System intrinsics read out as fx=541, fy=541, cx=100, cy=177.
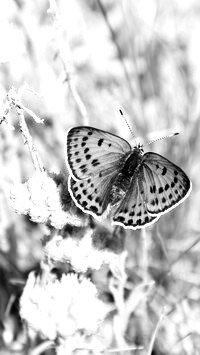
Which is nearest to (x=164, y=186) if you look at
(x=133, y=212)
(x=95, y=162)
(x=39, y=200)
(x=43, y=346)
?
(x=133, y=212)

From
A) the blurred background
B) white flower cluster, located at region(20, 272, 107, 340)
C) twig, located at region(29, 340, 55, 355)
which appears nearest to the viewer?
white flower cluster, located at region(20, 272, 107, 340)

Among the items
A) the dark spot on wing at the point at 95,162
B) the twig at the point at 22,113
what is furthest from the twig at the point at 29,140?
the dark spot on wing at the point at 95,162

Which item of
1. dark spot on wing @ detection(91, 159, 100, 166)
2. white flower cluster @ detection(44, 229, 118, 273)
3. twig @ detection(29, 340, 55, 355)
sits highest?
dark spot on wing @ detection(91, 159, 100, 166)

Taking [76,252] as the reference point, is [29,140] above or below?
above

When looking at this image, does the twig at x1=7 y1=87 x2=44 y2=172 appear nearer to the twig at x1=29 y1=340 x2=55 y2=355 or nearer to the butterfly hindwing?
the butterfly hindwing

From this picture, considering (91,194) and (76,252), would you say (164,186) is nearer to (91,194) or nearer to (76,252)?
(91,194)

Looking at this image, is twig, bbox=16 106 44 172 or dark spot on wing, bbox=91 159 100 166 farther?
dark spot on wing, bbox=91 159 100 166

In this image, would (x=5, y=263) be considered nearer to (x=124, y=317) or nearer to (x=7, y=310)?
(x=7, y=310)

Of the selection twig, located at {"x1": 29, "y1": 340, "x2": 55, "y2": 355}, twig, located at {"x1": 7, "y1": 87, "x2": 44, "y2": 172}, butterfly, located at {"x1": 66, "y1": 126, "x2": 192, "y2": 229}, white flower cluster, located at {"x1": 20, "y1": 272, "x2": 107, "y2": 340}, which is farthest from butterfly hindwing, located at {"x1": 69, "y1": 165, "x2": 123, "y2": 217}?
twig, located at {"x1": 29, "y1": 340, "x2": 55, "y2": 355}
